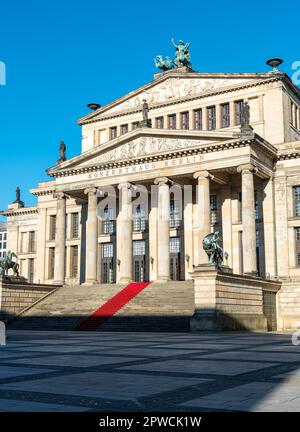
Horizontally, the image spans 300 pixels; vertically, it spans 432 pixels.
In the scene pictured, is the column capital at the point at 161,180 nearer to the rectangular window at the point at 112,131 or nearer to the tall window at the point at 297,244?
the tall window at the point at 297,244

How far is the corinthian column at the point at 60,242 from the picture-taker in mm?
53562

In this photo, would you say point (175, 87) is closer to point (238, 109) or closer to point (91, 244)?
point (238, 109)

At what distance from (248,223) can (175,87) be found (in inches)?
781

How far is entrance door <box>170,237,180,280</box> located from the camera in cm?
5378

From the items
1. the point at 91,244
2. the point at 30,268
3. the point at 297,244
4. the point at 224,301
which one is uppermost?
the point at 91,244

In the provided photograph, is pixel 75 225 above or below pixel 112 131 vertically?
below

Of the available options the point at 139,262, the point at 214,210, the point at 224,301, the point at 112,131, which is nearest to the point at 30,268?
the point at 139,262

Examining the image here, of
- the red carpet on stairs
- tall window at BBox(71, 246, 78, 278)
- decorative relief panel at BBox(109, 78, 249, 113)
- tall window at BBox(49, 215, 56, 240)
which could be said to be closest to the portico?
tall window at BBox(71, 246, 78, 278)

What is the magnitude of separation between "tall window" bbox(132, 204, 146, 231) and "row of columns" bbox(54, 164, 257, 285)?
2.32m

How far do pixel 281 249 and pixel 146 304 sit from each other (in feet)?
44.8

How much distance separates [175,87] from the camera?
57.8 m

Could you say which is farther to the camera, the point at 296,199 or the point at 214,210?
the point at 214,210

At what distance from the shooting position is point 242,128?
148 feet
